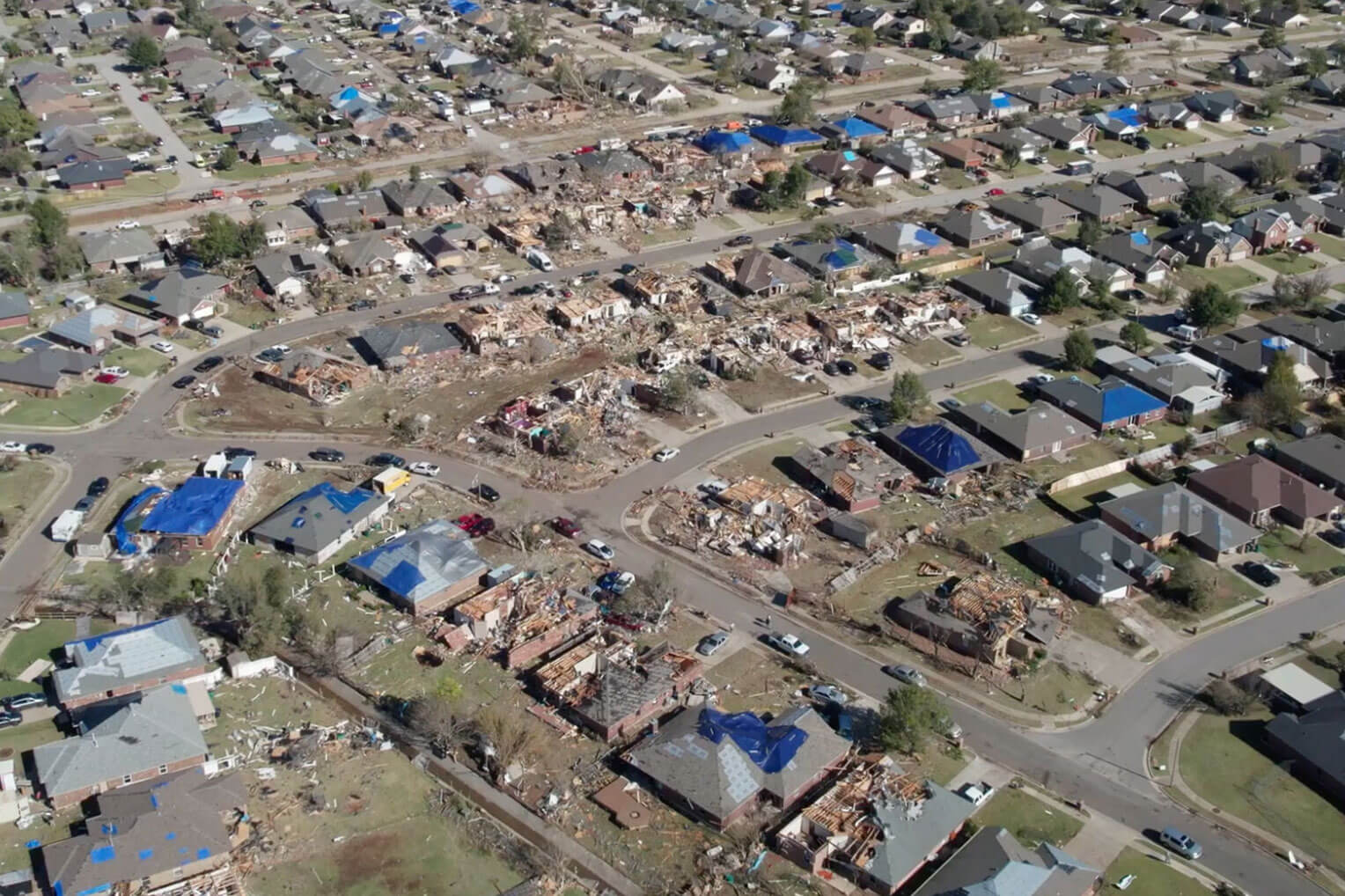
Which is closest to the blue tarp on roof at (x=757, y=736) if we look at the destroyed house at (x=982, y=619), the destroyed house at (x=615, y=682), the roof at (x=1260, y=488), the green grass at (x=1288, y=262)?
the destroyed house at (x=615, y=682)

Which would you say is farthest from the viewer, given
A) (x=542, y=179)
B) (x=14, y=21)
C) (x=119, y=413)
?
(x=14, y=21)

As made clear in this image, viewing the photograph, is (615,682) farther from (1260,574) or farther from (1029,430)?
(1260,574)

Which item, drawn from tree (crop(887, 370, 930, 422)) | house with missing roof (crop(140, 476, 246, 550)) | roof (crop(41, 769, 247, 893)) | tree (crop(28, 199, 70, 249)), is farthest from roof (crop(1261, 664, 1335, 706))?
tree (crop(28, 199, 70, 249))

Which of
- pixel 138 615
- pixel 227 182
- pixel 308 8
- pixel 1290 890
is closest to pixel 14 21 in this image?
pixel 308 8

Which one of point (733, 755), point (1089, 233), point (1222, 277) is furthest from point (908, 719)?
point (1222, 277)

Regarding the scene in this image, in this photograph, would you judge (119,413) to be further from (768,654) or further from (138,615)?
(768,654)

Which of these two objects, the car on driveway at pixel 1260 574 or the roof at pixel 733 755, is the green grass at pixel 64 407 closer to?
the roof at pixel 733 755

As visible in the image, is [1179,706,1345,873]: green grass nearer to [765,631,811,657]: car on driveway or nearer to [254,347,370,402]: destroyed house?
[765,631,811,657]: car on driveway
